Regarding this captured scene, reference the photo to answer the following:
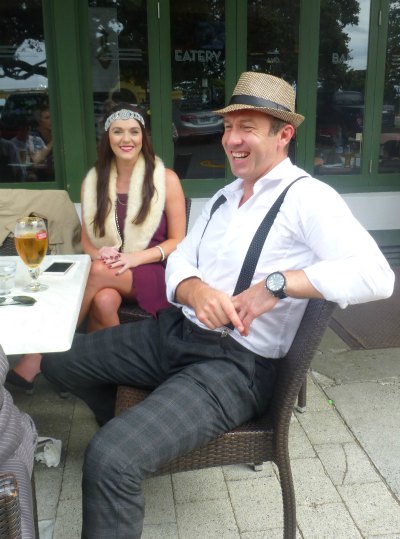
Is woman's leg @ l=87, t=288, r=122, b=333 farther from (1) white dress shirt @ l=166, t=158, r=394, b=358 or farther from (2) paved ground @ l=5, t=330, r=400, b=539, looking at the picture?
(1) white dress shirt @ l=166, t=158, r=394, b=358

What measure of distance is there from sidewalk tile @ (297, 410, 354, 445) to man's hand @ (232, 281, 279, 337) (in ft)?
3.36

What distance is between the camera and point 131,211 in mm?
2896

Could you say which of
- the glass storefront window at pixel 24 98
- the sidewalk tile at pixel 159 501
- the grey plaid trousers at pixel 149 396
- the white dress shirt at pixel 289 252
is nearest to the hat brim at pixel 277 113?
the white dress shirt at pixel 289 252

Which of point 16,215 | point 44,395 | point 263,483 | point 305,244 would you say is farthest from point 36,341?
point 16,215

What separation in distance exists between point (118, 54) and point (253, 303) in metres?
3.29

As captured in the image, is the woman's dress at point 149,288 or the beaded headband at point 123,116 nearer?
the woman's dress at point 149,288

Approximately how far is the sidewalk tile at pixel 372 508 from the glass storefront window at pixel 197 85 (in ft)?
9.92

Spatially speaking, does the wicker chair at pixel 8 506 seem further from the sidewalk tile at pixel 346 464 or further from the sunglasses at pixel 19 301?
the sidewalk tile at pixel 346 464

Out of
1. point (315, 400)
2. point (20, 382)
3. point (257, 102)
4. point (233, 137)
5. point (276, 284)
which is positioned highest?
point (257, 102)

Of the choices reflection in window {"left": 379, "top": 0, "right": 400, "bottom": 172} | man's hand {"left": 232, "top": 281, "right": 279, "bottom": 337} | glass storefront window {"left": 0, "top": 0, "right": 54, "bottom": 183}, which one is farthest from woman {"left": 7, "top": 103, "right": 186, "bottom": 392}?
reflection in window {"left": 379, "top": 0, "right": 400, "bottom": 172}

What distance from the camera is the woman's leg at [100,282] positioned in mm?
2676

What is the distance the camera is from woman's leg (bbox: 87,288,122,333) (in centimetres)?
264

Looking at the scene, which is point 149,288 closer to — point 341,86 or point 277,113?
point 277,113

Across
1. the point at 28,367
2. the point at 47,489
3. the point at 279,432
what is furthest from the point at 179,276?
the point at 28,367
